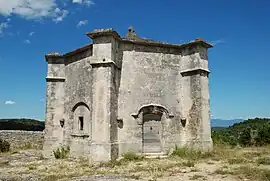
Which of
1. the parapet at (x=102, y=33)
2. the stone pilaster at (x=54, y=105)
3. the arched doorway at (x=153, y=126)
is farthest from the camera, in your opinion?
the stone pilaster at (x=54, y=105)

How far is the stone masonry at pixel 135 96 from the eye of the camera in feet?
40.6

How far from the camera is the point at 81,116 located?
14000 millimetres

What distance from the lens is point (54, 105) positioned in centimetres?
1529

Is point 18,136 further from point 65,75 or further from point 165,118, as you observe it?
point 165,118

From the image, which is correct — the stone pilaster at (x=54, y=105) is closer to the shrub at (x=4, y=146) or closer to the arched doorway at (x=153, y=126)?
the arched doorway at (x=153, y=126)

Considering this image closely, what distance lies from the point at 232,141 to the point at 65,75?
45.4 ft

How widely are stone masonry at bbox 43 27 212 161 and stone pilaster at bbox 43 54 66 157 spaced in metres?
0.05

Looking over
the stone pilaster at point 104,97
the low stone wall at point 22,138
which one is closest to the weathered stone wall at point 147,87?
the stone pilaster at point 104,97

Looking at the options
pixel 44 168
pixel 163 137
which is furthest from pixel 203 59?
pixel 44 168

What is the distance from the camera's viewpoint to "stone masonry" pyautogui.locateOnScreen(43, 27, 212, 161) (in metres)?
12.4

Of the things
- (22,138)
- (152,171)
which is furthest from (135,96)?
(22,138)

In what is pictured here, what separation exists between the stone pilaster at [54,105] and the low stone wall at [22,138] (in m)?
6.11

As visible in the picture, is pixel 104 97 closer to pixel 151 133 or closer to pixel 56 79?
pixel 151 133

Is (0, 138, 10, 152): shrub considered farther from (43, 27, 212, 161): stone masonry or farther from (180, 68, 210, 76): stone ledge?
(180, 68, 210, 76): stone ledge
